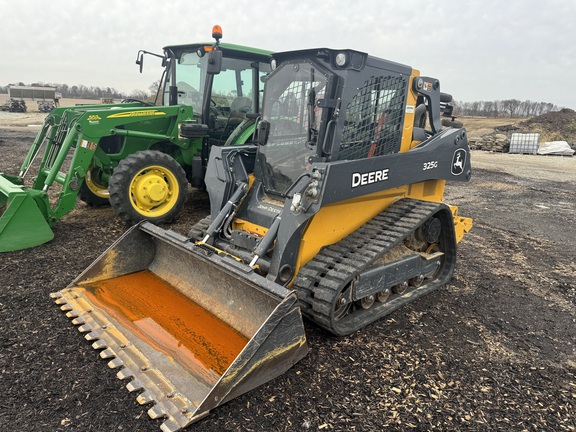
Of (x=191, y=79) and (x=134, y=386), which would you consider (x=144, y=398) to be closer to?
(x=134, y=386)

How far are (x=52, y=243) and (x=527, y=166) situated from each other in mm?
17247

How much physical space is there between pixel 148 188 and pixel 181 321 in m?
3.26

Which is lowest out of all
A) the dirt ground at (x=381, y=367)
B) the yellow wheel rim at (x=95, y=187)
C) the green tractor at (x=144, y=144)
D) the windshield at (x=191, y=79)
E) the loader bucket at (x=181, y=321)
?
the dirt ground at (x=381, y=367)

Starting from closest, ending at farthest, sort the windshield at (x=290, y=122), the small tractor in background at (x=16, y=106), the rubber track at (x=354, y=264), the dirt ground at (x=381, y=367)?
the dirt ground at (x=381, y=367) < the rubber track at (x=354, y=264) < the windshield at (x=290, y=122) < the small tractor in background at (x=16, y=106)

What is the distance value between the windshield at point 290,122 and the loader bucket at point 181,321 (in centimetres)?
118

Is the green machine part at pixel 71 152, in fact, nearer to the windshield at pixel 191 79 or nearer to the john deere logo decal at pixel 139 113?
the john deere logo decal at pixel 139 113

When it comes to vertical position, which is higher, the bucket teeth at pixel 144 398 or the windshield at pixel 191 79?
the windshield at pixel 191 79

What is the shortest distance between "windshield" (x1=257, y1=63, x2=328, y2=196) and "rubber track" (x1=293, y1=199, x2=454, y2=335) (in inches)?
35.2

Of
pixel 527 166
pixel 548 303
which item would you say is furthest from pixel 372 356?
pixel 527 166

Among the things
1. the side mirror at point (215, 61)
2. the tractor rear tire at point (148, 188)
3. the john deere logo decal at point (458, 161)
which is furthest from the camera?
the tractor rear tire at point (148, 188)

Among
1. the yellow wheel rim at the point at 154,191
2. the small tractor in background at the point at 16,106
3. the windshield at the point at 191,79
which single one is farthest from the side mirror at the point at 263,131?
the small tractor in background at the point at 16,106

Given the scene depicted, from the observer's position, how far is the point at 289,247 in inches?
142

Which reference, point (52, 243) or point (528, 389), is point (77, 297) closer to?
point (52, 243)

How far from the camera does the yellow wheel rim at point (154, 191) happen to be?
20.7ft
